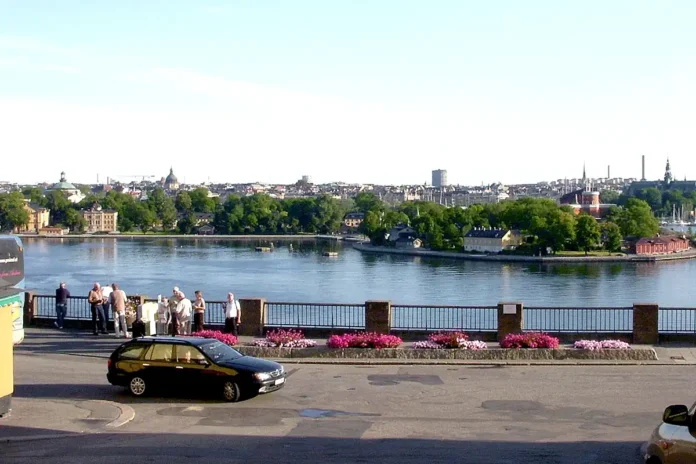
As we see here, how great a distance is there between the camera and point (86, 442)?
45.4ft

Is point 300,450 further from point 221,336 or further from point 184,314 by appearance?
point 184,314

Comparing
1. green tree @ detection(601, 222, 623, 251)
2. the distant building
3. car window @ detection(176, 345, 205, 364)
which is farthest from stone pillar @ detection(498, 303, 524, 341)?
green tree @ detection(601, 222, 623, 251)

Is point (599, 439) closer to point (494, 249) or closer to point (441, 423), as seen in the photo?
point (441, 423)

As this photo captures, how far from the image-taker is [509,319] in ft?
74.2

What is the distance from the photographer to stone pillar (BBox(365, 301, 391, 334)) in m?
23.2

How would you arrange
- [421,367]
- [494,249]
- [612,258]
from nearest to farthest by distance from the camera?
[421,367], [612,258], [494,249]

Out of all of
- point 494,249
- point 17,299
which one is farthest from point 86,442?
point 494,249

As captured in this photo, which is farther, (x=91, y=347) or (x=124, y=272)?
(x=124, y=272)

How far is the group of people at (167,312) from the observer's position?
22312mm

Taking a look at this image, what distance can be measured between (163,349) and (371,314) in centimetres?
730

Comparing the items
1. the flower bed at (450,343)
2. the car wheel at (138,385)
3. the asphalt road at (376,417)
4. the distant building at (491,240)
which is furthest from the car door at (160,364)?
the distant building at (491,240)

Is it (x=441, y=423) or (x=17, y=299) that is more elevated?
(x=17, y=299)

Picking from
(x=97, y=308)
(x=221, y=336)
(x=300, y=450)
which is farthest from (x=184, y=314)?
(x=300, y=450)

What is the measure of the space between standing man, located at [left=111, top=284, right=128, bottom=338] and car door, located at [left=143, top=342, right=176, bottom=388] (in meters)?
6.77
